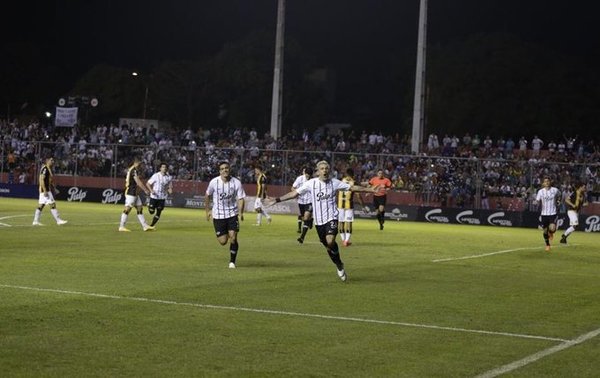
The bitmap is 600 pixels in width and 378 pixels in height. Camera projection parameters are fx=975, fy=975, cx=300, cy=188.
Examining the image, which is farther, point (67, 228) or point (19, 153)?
point (19, 153)

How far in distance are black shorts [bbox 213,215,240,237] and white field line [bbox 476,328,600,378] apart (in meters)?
8.16

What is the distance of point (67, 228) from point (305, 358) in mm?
20221

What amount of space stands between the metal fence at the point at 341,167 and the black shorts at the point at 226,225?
22.9 metres

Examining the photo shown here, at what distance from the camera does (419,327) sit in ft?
40.7

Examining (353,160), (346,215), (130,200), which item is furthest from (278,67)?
(346,215)

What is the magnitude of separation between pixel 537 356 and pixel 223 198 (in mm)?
9447

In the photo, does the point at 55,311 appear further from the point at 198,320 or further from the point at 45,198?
the point at 45,198

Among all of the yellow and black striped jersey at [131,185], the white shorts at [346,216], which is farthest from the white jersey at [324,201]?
the yellow and black striped jersey at [131,185]

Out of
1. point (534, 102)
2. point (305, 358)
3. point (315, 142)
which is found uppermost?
point (534, 102)

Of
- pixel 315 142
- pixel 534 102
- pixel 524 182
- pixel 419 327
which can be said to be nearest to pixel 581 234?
pixel 524 182

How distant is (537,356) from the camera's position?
Result: 10680 mm

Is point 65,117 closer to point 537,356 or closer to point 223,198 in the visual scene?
point 223,198

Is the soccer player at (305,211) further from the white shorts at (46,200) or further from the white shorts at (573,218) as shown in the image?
the white shorts at (573,218)

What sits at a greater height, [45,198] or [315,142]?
[315,142]
